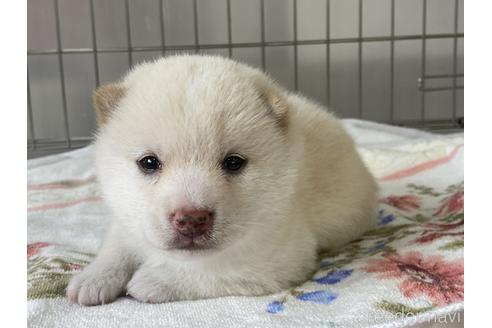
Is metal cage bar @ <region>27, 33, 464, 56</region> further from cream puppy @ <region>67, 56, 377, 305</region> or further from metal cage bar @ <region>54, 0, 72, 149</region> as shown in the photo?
cream puppy @ <region>67, 56, 377, 305</region>

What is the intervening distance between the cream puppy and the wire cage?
2.16 metres

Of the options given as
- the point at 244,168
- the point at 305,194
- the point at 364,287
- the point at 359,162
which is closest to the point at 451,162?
the point at 359,162

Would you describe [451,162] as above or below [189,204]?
below

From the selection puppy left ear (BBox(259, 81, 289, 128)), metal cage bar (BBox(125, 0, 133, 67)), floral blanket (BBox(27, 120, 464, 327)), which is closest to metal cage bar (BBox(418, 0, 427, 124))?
floral blanket (BBox(27, 120, 464, 327))

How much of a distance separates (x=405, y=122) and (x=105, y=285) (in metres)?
3.10

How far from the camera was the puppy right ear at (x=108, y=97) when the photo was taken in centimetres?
169

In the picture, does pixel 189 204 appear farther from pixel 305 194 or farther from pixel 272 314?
pixel 305 194

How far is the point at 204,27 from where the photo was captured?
13.2ft

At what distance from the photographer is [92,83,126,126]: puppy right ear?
5.56 ft

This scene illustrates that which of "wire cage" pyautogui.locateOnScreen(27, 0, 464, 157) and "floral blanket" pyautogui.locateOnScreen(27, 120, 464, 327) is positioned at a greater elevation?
"wire cage" pyautogui.locateOnScreen(27, 0, 464, 157)

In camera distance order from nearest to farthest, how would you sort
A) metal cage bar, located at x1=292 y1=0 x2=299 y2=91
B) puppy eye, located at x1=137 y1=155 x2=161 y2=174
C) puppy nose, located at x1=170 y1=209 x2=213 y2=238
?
1. puppy nose, located at x1=170 y1=209 x2=213 y2=238
2. puppy eye, located at x1=137 y1=155 x2=161 y2=174
3. metal cage bar, located at x1=292 y1=0 x2=299 y2=91

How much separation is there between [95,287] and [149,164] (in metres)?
0.37

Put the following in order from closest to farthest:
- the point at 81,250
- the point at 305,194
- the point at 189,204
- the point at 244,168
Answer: the point at 189,204, the point at 244,168, the point at 305,194, the point at 81,250

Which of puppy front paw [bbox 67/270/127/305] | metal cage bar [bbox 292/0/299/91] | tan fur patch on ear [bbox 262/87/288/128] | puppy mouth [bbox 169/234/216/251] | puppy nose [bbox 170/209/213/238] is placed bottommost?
puppy front paw [bbox 67/270/127/305]
